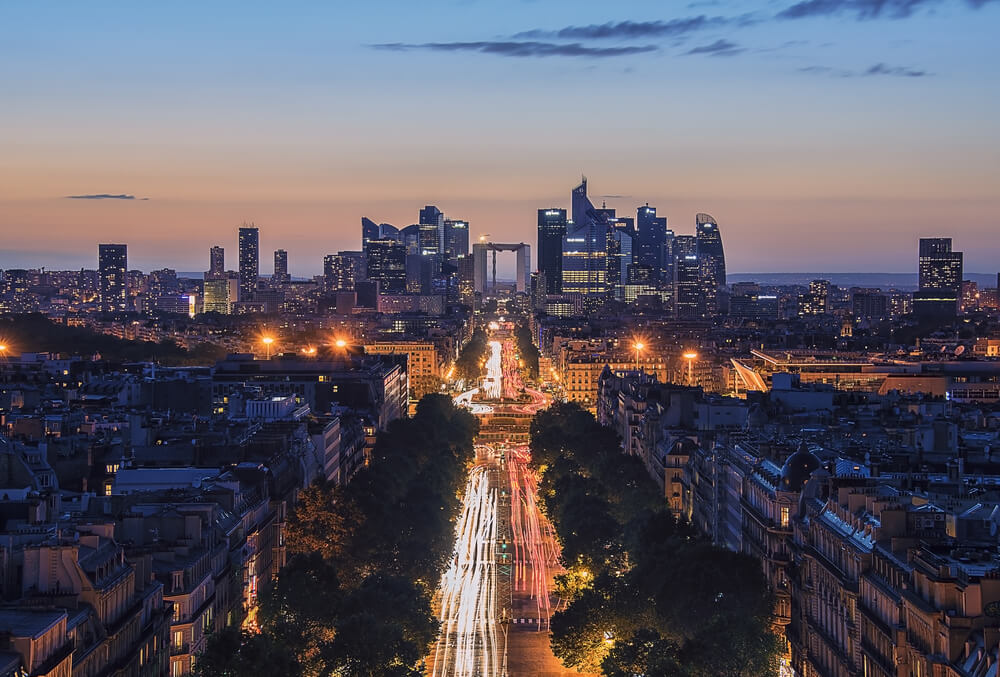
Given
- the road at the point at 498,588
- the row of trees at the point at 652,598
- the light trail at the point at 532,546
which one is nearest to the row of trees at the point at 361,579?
the road at the point at 498,588

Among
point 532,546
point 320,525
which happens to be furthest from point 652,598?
point 532,546

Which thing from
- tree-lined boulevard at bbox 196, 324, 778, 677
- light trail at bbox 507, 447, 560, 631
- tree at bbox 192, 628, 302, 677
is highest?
tree at bbox 192, 628, 302, 677

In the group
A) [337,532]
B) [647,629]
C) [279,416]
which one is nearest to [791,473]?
[647,629]

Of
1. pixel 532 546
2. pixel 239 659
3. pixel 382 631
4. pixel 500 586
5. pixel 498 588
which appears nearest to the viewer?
pixel 239 659

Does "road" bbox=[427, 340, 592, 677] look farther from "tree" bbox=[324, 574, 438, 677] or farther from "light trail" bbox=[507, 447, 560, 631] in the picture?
"tree" bbox=[324, 574, 438, 677]

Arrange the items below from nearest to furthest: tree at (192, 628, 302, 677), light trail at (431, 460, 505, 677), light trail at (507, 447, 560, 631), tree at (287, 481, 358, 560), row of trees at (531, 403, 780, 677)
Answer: tree at (192, 628, 302, 677), row of trees at (531, 403, 780, 677), light trail at (431, 460, 505, 677), tree at (287, 481, 358, 560), light trail at (507, 447, 560, 631)

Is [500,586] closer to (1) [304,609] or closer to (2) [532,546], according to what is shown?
(2) [532,546]

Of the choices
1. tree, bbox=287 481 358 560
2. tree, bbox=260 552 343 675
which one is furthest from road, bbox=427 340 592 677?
tree, bbox=260 552 343 675
